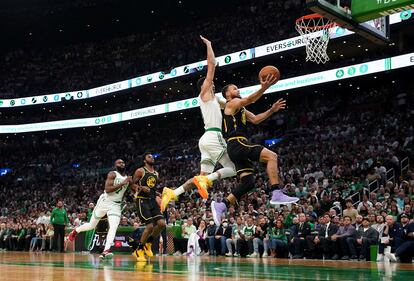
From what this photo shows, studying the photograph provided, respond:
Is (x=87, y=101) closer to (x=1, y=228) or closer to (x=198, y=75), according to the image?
(x=198, y=75)

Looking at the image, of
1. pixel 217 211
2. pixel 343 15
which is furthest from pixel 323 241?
pixel 217 211

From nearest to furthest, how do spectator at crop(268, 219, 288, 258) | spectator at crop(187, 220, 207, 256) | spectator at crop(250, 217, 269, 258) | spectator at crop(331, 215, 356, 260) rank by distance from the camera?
1. spectator at crop(331, 215, 356, 260)
2. spectator at crop(268, 219, 288, 258)
3. spectator at crop(250, 217, 269, 258)
4. spectator at crop(187, 220, 207, 256)

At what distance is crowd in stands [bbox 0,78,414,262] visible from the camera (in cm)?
1415

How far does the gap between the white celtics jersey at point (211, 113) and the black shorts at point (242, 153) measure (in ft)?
1.70

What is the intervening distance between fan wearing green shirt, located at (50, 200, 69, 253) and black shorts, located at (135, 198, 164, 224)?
7706 mm

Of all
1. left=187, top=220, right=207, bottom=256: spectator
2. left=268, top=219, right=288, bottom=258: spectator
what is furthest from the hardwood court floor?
left=187, top=220, right=207, bottom=256: spectator

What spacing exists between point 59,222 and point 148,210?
26.9 feet

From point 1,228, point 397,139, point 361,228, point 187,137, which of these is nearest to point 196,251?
point 361,228

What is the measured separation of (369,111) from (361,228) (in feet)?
56.0

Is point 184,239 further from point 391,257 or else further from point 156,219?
point 391,257

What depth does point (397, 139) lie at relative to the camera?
74.0ft

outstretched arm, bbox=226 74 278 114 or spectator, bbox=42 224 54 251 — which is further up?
outstretched arm, bbox=226 74 278 114

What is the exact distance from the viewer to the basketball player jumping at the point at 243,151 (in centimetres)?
736

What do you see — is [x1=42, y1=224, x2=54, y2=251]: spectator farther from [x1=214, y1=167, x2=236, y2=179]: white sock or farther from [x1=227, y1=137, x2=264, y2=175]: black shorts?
[x1=227, y1=137, x2=264, y2=175]: black shorts
